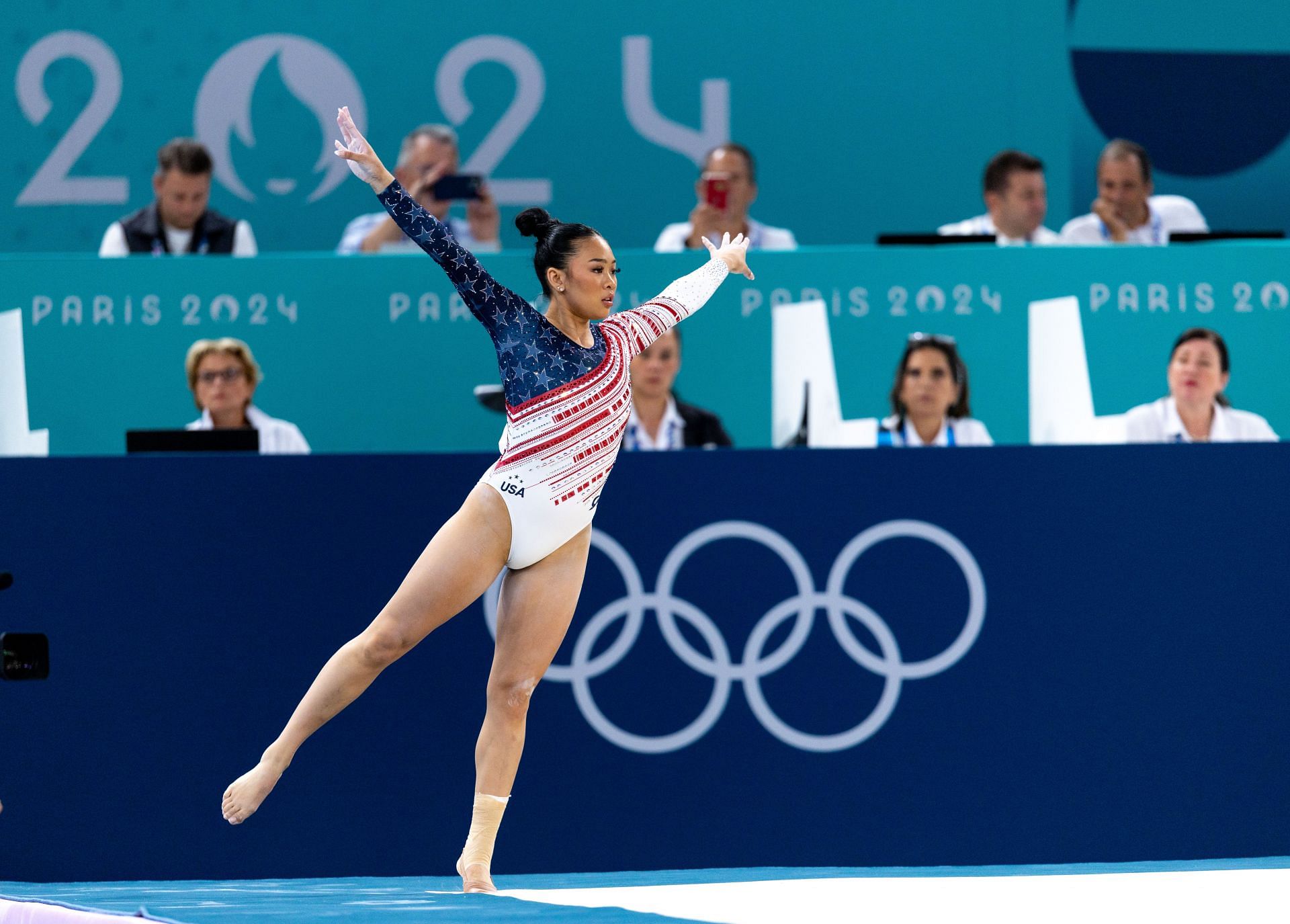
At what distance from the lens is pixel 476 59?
9.79 metres

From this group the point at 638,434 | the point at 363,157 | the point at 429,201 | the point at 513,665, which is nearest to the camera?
the point at 363,157

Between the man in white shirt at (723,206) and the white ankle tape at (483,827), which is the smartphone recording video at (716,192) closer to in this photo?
the man in white shirt at (723,206)

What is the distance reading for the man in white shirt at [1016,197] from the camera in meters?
8.05

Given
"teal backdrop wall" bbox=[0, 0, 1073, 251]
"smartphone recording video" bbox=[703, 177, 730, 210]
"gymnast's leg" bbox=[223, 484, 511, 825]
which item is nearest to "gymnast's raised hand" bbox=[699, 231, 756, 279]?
"gymnast's leg" bbox=[223, 484, 511, 825]

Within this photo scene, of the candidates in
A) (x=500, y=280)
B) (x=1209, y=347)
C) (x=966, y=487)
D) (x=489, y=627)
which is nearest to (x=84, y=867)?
(x=489, y=627)

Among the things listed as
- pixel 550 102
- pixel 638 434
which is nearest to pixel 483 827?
pixel 638 434

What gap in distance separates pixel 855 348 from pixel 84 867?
376 centimetres

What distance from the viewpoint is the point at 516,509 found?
15.6ft

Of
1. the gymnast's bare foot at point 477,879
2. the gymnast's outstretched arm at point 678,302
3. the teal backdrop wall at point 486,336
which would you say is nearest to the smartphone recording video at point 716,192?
the teal backdrop wall at point 486,336

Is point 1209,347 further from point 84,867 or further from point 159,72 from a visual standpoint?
point 159,72

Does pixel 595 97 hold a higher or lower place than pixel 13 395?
higher

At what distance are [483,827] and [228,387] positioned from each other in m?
2.75

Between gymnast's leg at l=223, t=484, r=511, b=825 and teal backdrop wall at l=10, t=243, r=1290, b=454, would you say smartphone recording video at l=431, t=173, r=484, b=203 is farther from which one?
gymnast's leg at l=223, t=484, r=511, b=825

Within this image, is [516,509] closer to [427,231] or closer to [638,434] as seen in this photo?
[427,231]
